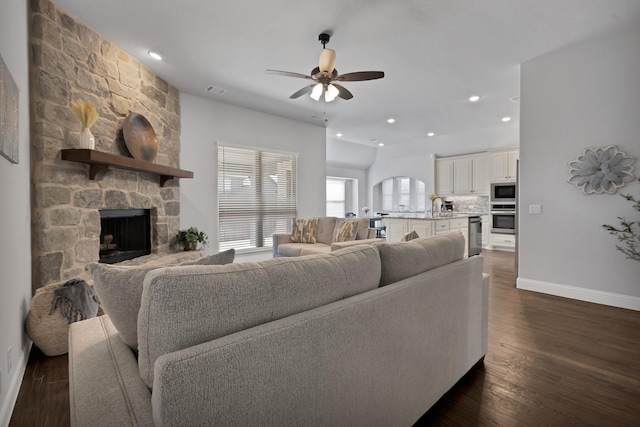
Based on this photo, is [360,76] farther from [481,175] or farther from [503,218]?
[503,218]

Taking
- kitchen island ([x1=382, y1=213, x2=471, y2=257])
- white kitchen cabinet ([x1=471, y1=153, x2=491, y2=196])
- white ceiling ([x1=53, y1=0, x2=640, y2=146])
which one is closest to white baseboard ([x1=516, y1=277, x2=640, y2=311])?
kitchen island ([x1=382, y1=213, x2=471, y2=257])

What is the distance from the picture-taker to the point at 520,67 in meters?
3.68

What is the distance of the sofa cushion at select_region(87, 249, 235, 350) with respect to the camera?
0.97 m

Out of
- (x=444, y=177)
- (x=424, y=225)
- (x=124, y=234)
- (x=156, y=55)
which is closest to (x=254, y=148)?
(x=156, y=55)

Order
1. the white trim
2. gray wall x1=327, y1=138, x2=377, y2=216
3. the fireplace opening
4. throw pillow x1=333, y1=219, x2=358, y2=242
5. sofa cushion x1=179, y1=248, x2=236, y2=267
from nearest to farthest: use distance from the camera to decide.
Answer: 1. sofa cushion x1=179, y1=248, x2=236, y2=267
2. the fireplace opening
3. throw pillow x1=333, y1=219, x2=358, y2=242
4. the white trim
5. gray wall x1=327, y1=138, x2=377, y2=216

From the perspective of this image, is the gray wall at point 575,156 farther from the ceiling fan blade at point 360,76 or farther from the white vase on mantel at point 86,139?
the white vase on mantel at point 86,139

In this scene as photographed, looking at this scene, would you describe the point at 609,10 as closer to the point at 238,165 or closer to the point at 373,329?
the point at 373,329

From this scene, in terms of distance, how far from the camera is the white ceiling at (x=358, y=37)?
2564 mm

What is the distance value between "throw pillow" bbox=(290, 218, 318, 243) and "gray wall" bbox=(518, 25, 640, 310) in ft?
9.05

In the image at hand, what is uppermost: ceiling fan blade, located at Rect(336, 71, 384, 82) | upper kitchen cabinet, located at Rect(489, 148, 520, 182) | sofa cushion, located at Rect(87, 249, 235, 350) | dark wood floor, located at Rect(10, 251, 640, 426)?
ceiling fan blade, located at Rect(336, 71, 384, 82)

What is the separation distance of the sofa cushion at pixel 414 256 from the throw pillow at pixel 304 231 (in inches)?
110

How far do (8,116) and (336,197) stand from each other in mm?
8454

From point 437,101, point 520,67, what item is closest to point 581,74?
point 520,67

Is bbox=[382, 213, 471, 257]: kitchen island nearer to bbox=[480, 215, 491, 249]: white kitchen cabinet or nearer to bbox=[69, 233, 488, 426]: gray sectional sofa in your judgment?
bbox=[480, 215, 491, 249]: white kitchen cabinet
